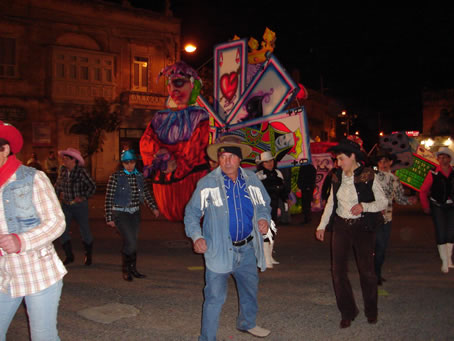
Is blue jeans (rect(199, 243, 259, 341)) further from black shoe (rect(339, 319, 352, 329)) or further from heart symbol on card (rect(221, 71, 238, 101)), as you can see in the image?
heart symbol on card (rect(221, 71, 238, 101))

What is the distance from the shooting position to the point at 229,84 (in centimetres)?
923

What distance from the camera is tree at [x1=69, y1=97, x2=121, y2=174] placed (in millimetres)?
24000

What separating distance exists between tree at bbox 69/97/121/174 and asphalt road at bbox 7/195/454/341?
1620 centimetres

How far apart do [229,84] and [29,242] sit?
7072 millimetres

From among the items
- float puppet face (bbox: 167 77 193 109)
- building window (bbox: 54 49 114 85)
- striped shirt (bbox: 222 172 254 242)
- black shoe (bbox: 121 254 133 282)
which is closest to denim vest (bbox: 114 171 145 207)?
black shoe (bbox: 121 254 133 282)

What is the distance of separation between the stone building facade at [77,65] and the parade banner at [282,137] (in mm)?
18448

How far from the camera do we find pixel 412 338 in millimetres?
4223

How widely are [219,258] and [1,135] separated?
1.97 metres

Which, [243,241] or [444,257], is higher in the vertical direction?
[243,241]

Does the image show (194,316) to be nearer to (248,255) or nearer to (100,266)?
(248,255)

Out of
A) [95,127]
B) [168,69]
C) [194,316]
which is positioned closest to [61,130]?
[95,127]

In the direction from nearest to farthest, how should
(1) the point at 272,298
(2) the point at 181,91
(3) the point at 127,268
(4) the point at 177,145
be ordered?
(1) the point at 272,298, (3) the point at 127,268, (4) the point at 177,145, (2) the point at 181,91

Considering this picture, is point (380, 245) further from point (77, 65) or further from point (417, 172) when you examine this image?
point (77, 65)

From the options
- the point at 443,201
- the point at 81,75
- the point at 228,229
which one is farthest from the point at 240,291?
the point at 81,75
